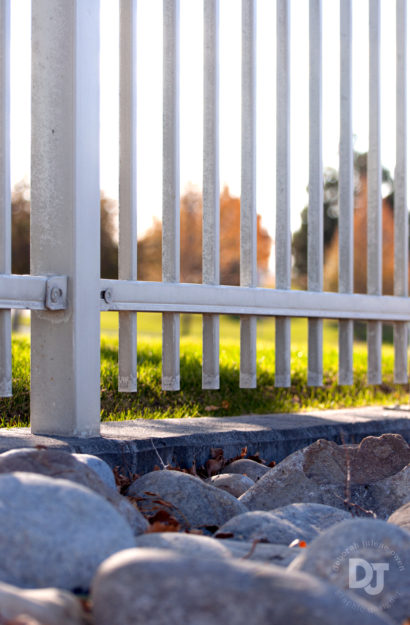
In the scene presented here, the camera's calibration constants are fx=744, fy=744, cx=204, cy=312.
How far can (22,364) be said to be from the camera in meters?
4.57

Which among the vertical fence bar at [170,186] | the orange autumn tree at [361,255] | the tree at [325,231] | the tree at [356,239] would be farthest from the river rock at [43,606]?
the tree at [325,231]

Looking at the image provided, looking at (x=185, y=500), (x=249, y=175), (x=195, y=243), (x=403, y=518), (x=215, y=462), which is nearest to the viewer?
(x=403, y=518)

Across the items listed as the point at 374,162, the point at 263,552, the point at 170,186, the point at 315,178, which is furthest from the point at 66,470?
the point at 374,162

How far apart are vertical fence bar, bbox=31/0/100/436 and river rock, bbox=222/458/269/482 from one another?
23.4 inches

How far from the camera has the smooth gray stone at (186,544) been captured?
60.9 inches

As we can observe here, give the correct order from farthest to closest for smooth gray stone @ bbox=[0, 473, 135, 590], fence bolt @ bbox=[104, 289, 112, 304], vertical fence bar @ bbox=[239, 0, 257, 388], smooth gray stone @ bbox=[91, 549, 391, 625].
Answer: vertical fence bar @ bbox=[239, 0, 257, 388] < fence bolt @ bbox=[104, 289, 112, 304] < smooth gray stone @ bbox=[0, 473, 135, 590] < smooth gray stone @ bbox=[91, 549, 391, 625]

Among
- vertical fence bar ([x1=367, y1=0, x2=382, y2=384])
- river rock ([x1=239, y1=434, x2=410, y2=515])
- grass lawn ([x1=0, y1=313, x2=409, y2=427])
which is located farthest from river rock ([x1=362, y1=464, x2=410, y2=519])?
vertical fence bar ([x1=367, y1=0, x2=382, y2=384])

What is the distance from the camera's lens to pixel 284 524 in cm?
195

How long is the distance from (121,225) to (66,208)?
339mm

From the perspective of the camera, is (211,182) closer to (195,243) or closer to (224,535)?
(224,535)

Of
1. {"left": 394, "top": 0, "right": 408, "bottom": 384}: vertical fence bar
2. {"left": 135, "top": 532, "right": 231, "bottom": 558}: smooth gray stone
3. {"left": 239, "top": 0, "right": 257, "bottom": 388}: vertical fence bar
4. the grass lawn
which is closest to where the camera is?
{"left": 135, "top": 532, "right": 231, "bottom": 558}: smooth gray stone

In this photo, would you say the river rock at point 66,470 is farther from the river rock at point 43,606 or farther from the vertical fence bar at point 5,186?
the vertical fence bar at point 5,186

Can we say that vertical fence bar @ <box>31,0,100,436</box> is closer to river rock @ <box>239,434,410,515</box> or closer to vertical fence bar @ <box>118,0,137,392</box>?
vertical fence bar @ <box>118,0,137,392</box>

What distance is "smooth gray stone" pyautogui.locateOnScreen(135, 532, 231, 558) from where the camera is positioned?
155cm
